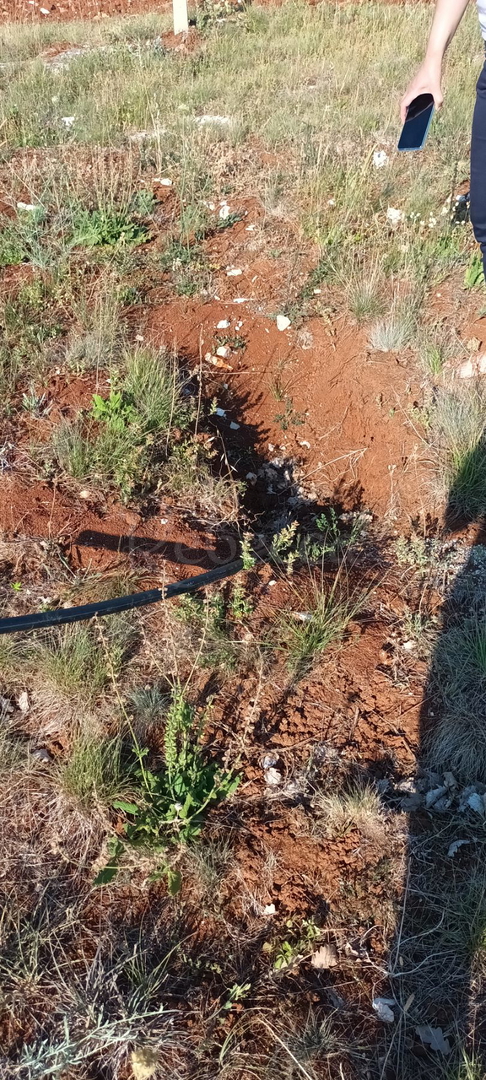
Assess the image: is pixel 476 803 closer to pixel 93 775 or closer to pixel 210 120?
pixel 93 775

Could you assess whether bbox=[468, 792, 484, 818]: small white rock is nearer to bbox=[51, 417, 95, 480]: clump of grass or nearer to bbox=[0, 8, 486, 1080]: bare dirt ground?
bbox=[0, 8, 486, 1080]: bare dirt ground

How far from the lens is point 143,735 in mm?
2309

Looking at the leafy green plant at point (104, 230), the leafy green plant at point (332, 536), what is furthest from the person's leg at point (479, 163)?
the leafy green plant at point (104, 230)

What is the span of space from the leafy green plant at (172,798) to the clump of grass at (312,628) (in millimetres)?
490

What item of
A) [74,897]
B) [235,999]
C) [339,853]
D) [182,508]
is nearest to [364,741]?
[339,853]

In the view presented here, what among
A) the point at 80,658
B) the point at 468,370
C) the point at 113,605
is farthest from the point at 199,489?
the point at 468,370

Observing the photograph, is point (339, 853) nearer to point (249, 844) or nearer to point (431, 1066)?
point (249, 844)

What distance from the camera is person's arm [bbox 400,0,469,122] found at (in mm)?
2129

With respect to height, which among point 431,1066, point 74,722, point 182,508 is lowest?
point 431,1066

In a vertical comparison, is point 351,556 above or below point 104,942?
above

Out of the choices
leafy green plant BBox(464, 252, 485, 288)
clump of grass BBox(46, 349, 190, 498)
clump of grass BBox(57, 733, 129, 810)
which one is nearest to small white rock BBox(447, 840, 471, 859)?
clump of grass BBox(57, 733, 129, 810)

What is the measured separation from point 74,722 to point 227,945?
2.75 feet

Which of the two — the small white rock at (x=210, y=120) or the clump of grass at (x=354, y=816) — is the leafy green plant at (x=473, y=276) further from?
the clump of grass at (x=354, y=816)

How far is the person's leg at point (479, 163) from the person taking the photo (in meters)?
2.10
